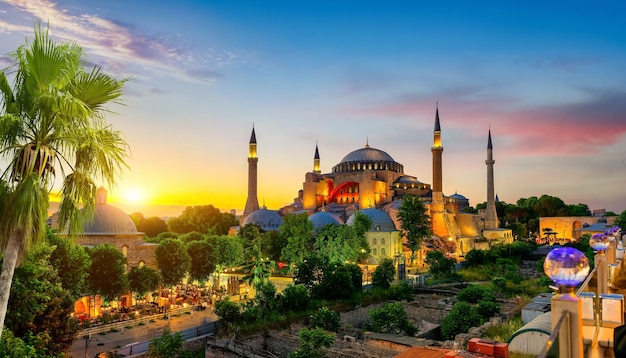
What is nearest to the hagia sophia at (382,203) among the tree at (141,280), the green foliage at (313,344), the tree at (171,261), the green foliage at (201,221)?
the green foliage at (201,221)

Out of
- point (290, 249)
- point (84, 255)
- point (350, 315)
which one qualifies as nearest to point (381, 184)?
point (290, 249)

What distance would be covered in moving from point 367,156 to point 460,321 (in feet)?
145

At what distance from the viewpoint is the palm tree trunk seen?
14.5 feet

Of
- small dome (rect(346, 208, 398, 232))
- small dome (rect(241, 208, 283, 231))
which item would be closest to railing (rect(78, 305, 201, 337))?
small dome (rect(346, 208, 398, 232))

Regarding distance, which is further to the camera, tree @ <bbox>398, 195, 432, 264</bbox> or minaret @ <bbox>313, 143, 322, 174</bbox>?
minaret @ <bbox>313, 143, 322, 174</bbox>

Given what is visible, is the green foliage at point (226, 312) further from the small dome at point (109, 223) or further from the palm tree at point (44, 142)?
the palm tree at point (44, 142)

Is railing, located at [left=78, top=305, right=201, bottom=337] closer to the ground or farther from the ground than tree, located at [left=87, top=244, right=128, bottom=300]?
closer to the ground

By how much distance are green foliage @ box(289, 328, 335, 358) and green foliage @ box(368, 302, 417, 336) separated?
3943 mm

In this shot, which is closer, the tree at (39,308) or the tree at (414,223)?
the tree at (39,308)

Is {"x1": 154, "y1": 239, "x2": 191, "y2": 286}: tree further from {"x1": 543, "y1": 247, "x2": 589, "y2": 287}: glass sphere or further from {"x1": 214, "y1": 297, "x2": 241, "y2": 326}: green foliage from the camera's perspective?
{"x1": 543, "y1": 247, "x2": 589, "y2": 287}: glass sphere

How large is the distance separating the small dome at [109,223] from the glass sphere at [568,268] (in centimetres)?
2513

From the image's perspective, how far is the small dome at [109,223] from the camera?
2463 centimetres

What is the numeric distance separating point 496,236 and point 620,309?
164ft

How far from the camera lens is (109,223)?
82.5ft
